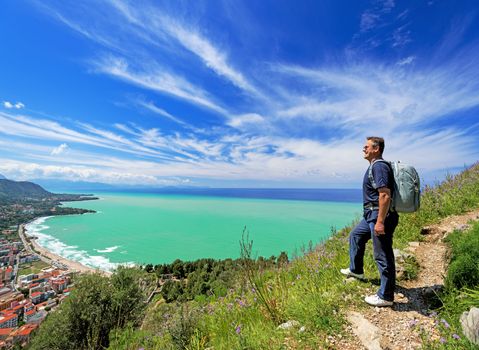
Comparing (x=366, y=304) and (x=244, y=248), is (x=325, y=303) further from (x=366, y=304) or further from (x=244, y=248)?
(x=244, y=248)

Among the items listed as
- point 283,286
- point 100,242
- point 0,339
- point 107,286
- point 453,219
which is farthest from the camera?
point 100,242

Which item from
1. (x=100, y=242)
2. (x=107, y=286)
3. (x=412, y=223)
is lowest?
(x=100, y=242)

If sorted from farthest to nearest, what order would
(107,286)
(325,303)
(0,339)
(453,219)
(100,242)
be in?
(100,242), (0,339), (107,286), (453,219), (325,303)

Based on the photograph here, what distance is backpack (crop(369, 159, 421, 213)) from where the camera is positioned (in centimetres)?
299

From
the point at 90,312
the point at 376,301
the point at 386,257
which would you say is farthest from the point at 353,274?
the point at 90,312

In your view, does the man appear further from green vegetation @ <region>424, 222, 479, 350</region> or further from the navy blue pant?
green vegetation @ <region>424, 222, 479, 350</region>

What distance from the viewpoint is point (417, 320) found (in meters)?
2.69

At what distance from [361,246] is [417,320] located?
1.20 meters

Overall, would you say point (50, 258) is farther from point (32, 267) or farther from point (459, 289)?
point (459, 289)

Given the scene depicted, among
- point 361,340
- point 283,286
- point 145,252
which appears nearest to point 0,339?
point 145,252

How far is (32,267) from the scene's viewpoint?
47906mm

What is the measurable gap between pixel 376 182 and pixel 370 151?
1.98 ft

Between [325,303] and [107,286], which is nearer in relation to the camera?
[325,303]

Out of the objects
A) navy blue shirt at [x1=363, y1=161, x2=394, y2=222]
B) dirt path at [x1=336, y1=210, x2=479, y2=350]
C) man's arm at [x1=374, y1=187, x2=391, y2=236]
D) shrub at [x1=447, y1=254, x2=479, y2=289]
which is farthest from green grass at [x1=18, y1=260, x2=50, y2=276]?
shrub at [x1=447, y1=254, x2=479, y2=289]
